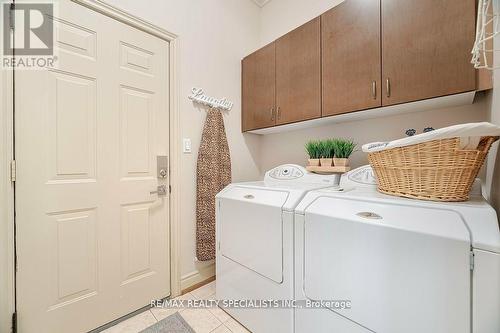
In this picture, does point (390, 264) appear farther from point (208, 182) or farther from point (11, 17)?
point (11, 17)

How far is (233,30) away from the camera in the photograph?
2.19 metres

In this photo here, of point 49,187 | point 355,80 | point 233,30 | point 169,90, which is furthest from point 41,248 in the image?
point 233,30

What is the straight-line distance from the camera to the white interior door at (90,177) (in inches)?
47.3

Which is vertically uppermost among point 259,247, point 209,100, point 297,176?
point 209,100

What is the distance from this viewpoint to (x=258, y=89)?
2.08 metres

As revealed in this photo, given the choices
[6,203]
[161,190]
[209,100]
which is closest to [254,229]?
[161,190]

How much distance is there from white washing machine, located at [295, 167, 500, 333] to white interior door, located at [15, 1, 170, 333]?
1.18 metres

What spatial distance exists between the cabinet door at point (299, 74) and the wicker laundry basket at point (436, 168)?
2.53 feet

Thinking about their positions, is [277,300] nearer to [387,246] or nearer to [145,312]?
[387,246]

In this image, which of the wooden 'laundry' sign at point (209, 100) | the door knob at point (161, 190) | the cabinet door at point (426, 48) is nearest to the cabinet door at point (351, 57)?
the cabinet door at point (426, 48)

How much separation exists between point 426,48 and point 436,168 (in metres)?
0.72

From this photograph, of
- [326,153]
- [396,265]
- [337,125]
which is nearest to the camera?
[396,265]

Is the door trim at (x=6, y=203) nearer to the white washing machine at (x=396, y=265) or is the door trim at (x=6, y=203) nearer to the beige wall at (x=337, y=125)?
the white washing machine at (x=396, y=265)

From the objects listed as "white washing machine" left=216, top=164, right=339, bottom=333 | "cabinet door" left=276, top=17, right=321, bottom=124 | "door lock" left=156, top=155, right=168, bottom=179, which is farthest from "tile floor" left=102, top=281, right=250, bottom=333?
"cabinet door" left=276, top=17, right=321, bottom=124
